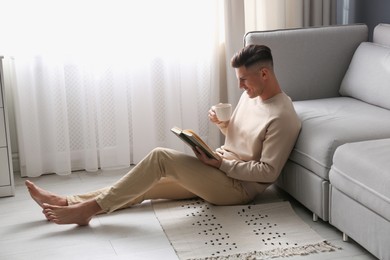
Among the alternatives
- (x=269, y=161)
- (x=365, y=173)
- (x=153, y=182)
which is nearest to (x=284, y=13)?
(x=269, y=161)

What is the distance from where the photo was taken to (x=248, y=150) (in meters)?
3.63

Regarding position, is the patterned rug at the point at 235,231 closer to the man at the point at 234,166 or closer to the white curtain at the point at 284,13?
the man at the point at 234,166

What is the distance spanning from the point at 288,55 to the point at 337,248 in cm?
137

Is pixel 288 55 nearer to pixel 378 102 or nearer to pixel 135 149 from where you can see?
pixel 378 102

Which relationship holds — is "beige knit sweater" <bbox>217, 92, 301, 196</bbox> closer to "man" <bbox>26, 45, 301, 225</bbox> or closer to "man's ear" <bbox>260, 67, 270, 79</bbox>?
"man" <bbox>26, 45, 301, 225</bbox>

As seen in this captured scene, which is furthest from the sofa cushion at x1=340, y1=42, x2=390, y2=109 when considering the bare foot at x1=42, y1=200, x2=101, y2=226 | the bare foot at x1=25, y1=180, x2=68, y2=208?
the bare foot at x1=25, y1=180, x2=68, y2=208

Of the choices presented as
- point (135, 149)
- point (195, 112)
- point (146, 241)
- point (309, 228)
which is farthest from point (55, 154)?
point (309, 228)

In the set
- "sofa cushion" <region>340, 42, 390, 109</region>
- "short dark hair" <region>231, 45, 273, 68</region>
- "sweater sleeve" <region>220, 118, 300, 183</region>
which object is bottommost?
"sweater sleeve" <region>220, 118, 300, 183</region>

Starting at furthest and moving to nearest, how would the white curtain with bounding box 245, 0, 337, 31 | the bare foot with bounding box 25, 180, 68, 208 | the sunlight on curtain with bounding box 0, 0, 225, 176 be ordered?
the white curtain with bounding box 245, 0, 337, 31
the sunlight on curtain with bounding box 0, 0, 225, 176
the bare foot with bounding box 25, 180, 68, 208

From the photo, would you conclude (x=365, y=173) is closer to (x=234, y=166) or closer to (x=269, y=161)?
(x=269, y=161)

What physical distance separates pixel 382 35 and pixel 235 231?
1.53 m

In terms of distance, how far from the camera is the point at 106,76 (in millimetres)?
4578

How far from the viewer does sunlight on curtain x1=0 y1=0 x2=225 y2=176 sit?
4.41 m

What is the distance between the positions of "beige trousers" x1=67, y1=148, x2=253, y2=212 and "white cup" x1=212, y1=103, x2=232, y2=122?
0.29 meters
